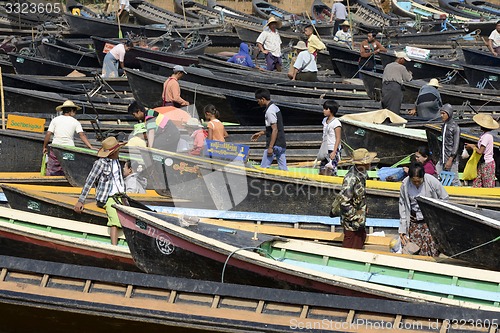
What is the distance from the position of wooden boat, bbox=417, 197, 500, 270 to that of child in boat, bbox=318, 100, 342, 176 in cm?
272

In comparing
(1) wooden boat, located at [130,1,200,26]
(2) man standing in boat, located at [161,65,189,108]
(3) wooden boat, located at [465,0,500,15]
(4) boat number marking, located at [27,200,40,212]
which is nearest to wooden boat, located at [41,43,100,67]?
(1) wooden boat, located at [130,1,200,26]

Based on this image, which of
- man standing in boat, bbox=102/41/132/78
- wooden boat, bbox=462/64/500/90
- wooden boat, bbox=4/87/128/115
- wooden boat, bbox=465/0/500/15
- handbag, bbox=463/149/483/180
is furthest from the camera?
wooden boat, bbox=465/0/500/15

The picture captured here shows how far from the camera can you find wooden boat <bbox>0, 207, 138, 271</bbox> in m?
10.7

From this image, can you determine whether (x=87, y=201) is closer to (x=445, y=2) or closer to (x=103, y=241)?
(x=103, y=241)

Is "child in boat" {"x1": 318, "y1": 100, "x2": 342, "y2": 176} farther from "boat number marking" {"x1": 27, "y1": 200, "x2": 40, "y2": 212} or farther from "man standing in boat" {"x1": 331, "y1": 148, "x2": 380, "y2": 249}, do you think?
"boat number marking" {"x1": 27, "y1": 200, "x2": 40, "y2": 212}

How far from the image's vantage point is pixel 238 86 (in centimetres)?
1827

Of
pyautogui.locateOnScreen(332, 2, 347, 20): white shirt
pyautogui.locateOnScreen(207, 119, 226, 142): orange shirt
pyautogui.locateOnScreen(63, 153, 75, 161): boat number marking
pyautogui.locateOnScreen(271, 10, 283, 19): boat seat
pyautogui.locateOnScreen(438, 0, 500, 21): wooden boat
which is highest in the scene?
pyautogui.locateOnScreen(438, 0, 500, 21): wooden boat

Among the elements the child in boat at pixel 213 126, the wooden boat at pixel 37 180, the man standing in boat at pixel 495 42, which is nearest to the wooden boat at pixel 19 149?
the wooden boat at pixel 37 180

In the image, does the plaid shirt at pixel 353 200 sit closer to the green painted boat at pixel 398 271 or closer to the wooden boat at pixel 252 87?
the green painted boat at pixel 398 271

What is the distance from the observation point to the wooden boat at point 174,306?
862cm

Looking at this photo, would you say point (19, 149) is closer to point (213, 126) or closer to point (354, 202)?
point (213, 126)

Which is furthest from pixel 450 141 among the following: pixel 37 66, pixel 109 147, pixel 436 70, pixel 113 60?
pixel 37 66

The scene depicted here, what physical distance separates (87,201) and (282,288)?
3.49 metres

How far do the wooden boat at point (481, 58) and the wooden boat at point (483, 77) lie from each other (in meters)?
1.68
